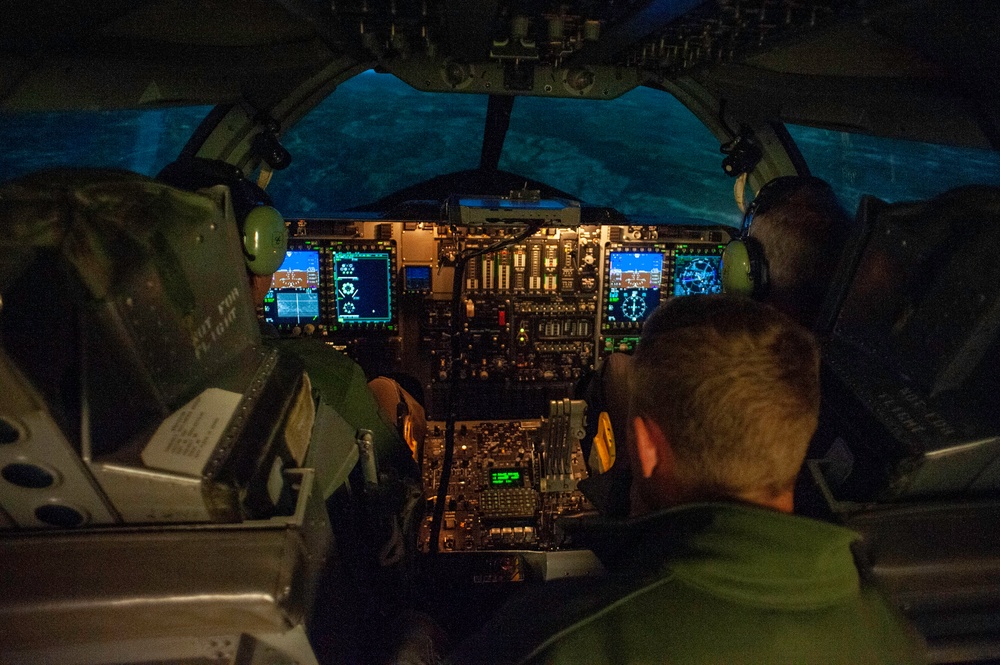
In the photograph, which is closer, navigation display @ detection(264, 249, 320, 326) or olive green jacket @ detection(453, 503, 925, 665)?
olive green jacket @ detection(453, 503, 925, 665)

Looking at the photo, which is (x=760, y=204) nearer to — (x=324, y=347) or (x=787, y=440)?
Result: (x=787, y=440)

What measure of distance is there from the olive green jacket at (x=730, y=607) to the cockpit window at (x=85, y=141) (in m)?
17.4

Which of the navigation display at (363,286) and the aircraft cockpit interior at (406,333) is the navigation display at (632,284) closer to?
the aircraft cockpit interior at (406,333)

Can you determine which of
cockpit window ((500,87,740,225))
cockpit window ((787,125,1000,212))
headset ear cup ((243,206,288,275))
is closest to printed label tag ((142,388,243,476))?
headset ear cup ((243,206,288,275))

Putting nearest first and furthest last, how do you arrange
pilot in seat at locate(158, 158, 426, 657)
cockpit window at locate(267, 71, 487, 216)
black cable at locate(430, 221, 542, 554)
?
pilot in seat at locate(158, 158, 426, 657) < black cable at locate(430, 221, 542, 554) < cockpit window at locate(267, 71, 487, 216)

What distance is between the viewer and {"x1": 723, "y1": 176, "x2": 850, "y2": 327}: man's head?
5.44ft

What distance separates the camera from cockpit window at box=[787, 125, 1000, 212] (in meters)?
14.9

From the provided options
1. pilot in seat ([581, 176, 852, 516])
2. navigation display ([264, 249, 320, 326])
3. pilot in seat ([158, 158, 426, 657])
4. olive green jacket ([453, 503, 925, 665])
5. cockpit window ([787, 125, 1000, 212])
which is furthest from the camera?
→ cockpit window ([787, 125, 1000, 212])

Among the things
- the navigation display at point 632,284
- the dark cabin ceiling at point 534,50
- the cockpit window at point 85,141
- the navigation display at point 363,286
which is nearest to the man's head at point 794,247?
the dark cabin ceiling at point 534,50

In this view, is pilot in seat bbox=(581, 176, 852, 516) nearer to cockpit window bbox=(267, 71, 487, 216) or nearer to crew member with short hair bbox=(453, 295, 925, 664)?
crew member with short hair bbox=(453, 295, 925, 664)

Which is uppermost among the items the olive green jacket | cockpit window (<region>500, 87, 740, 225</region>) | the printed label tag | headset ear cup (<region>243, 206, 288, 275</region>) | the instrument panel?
headset ear cup (<region>243, 206, 288, 275</region>)

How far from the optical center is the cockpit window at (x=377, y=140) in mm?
18141

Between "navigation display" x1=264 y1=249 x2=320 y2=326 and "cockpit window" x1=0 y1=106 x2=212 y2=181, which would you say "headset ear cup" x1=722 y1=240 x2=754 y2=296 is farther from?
"cockpit window" x1=0 y1=106 x2=212 y2=181

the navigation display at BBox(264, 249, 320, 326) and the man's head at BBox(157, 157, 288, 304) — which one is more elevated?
the man's head at BBox(157, 157, 288, 304)
